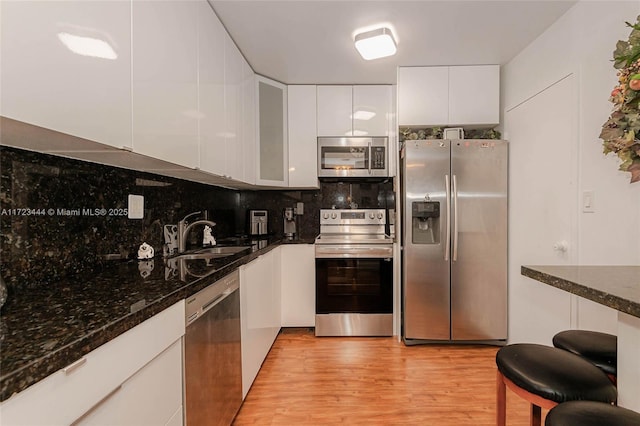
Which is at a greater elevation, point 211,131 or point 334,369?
point 211,131

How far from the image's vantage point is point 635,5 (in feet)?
5.01

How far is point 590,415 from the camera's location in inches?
30.1

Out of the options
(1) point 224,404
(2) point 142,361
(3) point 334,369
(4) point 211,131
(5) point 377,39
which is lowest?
(3) point 334,369

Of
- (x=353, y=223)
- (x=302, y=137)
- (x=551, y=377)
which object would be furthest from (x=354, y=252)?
(x=551, y=377)

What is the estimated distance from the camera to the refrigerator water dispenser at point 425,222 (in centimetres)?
259

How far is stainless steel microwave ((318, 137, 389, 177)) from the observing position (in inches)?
119

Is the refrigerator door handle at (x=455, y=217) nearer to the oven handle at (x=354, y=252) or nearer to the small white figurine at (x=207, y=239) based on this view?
the oven handle at (x=354, y=252)

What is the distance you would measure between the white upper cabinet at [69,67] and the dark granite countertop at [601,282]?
4.93 ft

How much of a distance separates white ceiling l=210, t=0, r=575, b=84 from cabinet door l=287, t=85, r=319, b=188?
0.26 meters

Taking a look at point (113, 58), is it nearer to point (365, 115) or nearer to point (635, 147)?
point (635, 147)

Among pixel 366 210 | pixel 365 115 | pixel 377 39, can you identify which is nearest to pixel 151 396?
pixel 377 39

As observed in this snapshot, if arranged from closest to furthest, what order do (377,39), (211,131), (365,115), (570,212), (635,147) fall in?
1. (635,147)
2. (211,131)
3. (570,212)
4. (377,39)
5. (365,115)

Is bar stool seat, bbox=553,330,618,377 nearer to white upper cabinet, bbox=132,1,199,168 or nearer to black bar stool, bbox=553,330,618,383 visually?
black bar stool, bbox=553,330,618,383

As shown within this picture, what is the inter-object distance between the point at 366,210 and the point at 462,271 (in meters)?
1.06
